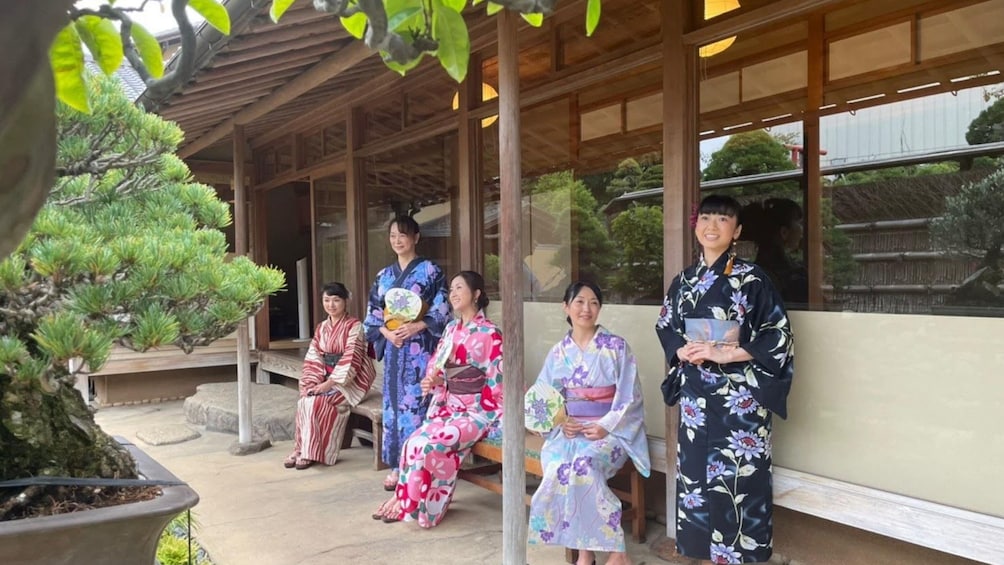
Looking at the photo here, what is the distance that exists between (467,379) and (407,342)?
59 centimetres

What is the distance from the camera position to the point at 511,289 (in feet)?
8.19

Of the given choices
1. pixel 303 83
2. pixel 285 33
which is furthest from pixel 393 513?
pixel 303 83

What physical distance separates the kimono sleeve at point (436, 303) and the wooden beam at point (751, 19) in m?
2.05

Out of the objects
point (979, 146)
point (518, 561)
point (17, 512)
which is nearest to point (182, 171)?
point (17, 512)

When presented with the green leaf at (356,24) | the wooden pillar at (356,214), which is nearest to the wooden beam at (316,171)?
the wooden pillar at (356,214)

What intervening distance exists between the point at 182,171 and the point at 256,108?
3195 millimetres

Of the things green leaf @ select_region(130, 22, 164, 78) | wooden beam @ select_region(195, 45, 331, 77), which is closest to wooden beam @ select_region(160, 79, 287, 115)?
wooden beam @ select_region(195, 45, 331, 77)

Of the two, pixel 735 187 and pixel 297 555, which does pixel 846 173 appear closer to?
pixel 735 187

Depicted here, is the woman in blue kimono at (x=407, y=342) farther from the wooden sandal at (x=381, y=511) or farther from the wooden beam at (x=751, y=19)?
the wooden beam at (x=751, y=19)

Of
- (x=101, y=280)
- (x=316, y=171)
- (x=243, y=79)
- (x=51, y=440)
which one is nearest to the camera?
(x=101, y=280)

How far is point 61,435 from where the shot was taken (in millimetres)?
2133

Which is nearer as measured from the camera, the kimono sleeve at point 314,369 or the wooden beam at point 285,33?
the wooden beam at point 285,33

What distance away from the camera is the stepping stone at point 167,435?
571 centimetres

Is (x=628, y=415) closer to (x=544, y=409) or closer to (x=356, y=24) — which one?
(x=544, y=409)
